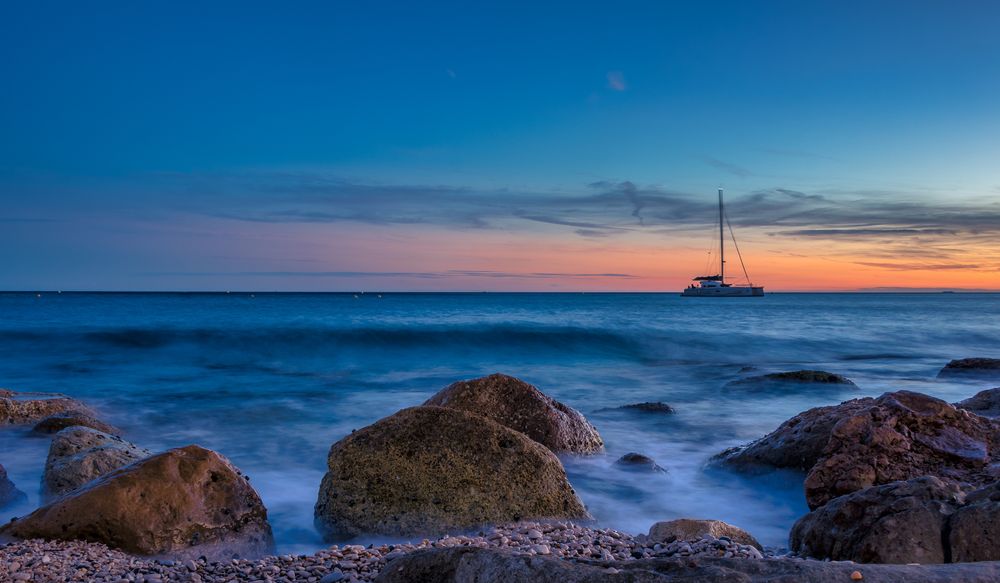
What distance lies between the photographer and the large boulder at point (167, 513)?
4.80 m

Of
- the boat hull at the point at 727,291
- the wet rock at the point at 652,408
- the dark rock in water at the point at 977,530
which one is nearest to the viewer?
the dark rock in water at the point at 977,530

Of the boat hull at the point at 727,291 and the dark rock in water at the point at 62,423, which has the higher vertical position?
the boat hull at the point at 727,291

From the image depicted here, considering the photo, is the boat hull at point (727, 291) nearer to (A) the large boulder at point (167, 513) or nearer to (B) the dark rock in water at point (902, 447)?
(B) the dark rock in water at point (902, 447)

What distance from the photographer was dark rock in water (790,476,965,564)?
358cm

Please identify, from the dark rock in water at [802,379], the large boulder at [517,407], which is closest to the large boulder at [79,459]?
the large boulder at [517,407]

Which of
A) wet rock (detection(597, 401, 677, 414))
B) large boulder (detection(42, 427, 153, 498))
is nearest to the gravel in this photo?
large boulder (detection(42, 427, 153, 498))

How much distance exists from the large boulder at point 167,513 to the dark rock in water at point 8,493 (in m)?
1.98

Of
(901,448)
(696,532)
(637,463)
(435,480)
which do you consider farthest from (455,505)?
(901,448)

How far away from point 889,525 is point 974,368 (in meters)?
15.0

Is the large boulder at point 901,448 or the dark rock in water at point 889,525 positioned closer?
the dark rock in water at point 889,525

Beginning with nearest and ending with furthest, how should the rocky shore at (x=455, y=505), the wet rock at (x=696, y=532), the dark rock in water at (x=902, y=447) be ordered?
1. the rocky shore at (x=455, y=505)
2. the wet rock at (x=696, y=532)
3. the dark rock in water at (x=902, y=447)

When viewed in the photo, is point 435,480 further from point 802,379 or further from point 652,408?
point 802,379

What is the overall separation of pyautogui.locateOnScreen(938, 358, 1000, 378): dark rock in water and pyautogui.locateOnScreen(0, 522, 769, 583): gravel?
1439 centimetres

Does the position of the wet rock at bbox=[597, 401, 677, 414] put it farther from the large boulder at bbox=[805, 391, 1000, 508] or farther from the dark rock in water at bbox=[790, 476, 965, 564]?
→ the dark rock in water at bbox=[790, 476, 965, 564]
